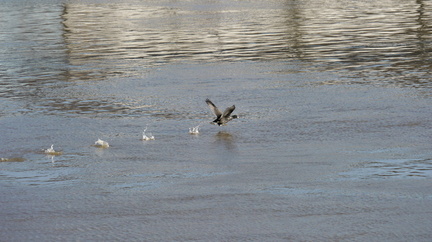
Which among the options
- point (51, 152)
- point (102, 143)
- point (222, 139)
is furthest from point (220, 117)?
point (51, 152)

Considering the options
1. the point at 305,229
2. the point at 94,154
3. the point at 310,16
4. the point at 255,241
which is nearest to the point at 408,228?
the point at 305,229

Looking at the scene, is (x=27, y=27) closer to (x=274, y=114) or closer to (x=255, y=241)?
(x=274, y=114)

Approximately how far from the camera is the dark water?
6453 mm

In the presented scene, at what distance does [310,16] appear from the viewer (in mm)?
27828

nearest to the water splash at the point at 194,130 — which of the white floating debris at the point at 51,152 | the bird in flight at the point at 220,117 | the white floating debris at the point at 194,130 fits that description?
the white floating debris at the point at 194,130

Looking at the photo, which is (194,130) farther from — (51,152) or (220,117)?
(51,152)

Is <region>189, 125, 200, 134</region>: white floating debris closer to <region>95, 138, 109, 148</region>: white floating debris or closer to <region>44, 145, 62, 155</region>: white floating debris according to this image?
<region>95, 138, 109, 148</region>: white floating debris

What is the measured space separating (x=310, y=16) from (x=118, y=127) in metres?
18.3

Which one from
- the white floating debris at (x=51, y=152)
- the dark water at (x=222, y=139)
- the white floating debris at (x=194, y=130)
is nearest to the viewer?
the dark water at (x=222, y=139)

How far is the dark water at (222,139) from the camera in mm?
6453

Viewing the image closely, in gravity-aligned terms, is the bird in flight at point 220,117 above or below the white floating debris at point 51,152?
below

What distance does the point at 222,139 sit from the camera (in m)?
9.73

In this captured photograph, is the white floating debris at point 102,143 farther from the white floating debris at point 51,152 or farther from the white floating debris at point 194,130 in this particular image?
the white floating debris at point 194,130

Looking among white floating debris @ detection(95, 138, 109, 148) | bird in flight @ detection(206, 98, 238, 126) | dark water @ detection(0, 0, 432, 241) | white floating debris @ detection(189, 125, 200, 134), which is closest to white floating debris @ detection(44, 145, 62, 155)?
dark water @ detection(0, 0, 432, 241)
